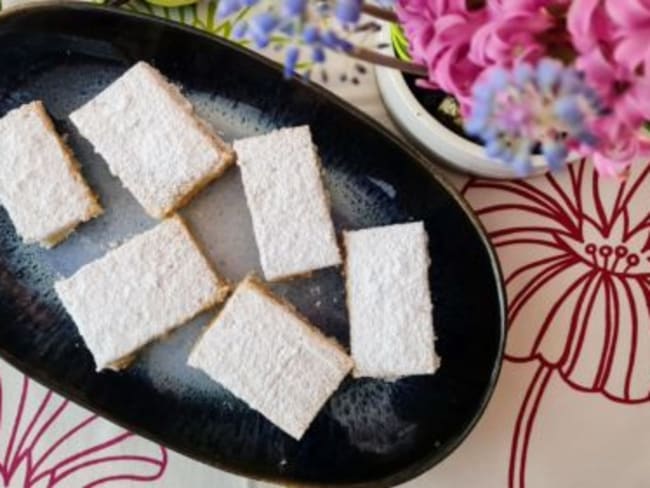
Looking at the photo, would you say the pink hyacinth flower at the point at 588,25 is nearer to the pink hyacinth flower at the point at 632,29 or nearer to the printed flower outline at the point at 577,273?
the pink hyacinth flower at the point at 632,29

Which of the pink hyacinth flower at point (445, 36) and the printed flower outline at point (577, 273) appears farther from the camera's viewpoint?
the printed flower outline at point (577, 273)

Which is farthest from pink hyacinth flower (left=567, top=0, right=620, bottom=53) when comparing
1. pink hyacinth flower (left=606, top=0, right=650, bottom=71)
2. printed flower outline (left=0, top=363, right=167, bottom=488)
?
printed flower outline (left=0, top=363, right=167, bottom=488)

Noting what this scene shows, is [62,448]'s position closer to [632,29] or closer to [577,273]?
[577,273]

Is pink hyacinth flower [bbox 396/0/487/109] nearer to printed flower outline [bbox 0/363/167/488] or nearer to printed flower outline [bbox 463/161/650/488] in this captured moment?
printed flower outline [bbox 463/161/650/488]

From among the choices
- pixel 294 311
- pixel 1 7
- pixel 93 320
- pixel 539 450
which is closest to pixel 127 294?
pixel 93 320

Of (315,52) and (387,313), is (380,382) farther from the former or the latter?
(315,52)

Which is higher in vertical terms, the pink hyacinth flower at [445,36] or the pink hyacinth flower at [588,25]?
the pink hyacinth flower at [588,25]

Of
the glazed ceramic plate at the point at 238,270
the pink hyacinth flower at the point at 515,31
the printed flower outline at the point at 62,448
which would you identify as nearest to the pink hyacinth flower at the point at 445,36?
the pink hyacinth flower at the point at 515,31
